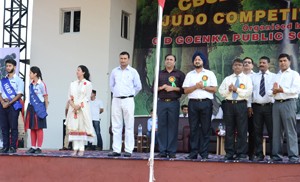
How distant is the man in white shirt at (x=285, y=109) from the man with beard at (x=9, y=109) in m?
3.94

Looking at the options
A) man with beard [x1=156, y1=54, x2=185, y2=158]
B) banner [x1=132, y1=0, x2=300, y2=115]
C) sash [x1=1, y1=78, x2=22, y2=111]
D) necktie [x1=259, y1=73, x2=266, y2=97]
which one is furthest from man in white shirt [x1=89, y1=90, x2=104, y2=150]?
necktie [x1=259, y1=73, x2=266, y2=97]

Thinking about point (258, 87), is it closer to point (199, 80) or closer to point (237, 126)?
point (237, 126)

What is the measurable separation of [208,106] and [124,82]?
4.30 ft

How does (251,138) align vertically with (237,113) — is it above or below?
below

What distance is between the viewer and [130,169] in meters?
7.03

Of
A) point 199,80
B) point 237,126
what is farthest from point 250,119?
point 199,80

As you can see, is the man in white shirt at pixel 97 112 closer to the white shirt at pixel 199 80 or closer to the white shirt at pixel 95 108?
the white shirt at pixel 95 108

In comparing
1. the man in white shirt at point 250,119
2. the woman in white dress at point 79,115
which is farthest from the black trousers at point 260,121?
the woman in white dress at point 79,115

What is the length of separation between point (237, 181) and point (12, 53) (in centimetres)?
954

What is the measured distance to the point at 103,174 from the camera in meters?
7.18

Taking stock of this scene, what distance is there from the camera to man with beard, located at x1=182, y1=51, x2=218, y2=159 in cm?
717

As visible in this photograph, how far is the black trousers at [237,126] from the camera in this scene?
7086 mm

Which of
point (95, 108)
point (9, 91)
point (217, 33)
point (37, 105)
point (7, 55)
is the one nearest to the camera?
point (37, 105)

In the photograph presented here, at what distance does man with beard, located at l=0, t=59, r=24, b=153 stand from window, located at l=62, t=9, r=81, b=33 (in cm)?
582
